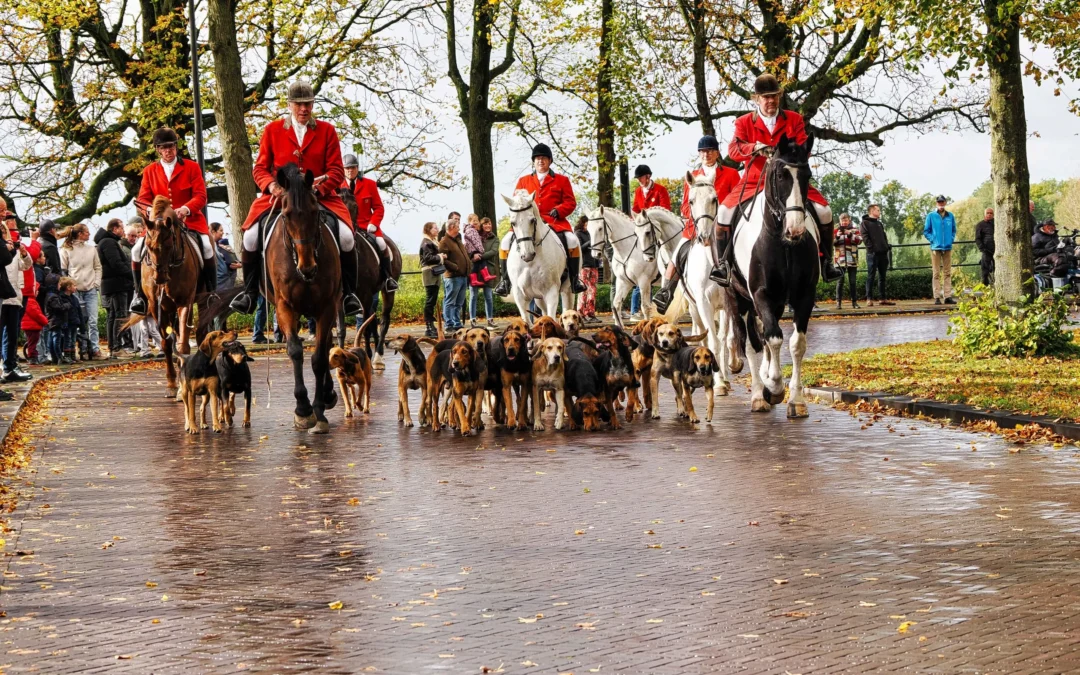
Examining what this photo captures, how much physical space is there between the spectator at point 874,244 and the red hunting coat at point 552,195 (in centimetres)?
1620

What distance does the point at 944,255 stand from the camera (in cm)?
3875

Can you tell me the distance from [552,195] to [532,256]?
3.79 feet

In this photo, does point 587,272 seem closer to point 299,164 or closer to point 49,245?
point 49,245

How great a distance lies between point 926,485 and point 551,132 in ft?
116

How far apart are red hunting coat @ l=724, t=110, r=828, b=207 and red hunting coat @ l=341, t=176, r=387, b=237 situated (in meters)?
6.87

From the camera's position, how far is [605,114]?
4134cm

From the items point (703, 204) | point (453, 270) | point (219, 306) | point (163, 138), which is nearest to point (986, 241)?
point (453, 270)

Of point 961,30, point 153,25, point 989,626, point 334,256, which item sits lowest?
point 989,626

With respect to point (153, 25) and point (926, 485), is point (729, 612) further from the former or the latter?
point (153, 25)

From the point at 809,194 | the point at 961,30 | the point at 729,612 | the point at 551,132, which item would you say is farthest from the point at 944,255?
the point at 729,612

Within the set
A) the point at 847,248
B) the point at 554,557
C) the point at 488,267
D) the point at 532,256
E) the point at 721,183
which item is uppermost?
the point at 721,183

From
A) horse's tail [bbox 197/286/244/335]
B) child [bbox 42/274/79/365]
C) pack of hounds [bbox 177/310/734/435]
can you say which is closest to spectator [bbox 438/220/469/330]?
child [bbox 42/274/79/365]

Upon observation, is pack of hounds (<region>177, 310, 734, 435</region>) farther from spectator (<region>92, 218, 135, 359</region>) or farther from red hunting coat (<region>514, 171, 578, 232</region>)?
spectator (<region>92, 218, 135, 359</region>)

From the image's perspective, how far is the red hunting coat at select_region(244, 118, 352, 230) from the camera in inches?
590
